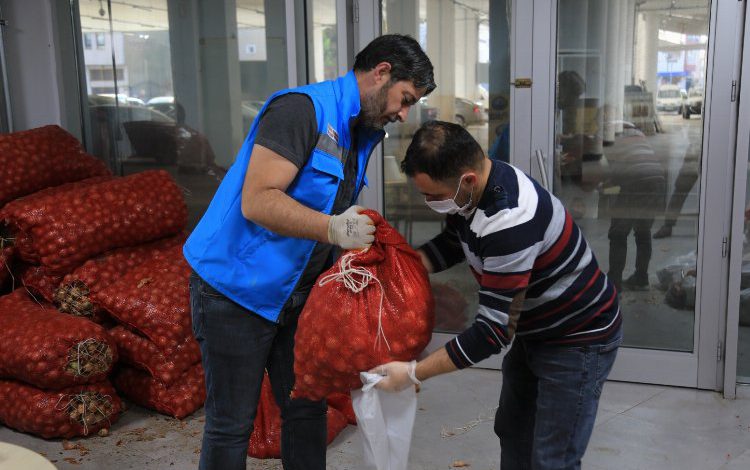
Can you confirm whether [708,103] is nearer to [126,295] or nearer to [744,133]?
[744,133]

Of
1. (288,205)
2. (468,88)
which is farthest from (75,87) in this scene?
(288,205)

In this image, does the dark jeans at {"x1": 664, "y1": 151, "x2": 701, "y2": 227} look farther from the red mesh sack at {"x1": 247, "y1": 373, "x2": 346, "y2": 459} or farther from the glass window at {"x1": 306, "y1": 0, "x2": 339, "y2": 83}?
the red mesh sack at {"x1": 247, "y1": 373, "x2": 346, "y2": 459}

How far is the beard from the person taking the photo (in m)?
1.85

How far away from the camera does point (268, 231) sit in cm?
182

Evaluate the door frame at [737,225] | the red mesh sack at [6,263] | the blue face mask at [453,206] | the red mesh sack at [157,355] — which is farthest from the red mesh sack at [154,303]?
the door frame at [737,225]

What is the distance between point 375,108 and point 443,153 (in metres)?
0.36

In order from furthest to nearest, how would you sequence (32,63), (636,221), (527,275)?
(32,63) < (636,221) < (527,275)

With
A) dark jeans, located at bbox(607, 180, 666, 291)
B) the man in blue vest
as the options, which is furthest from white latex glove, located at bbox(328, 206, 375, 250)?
dark jeans, located at bbox(607, 180, 666, 291)

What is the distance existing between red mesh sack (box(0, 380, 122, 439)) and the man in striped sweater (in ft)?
5.42

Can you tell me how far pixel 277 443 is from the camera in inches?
108

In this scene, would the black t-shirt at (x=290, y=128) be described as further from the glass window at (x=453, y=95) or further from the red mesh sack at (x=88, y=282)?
the glass window at (x=453, y=95)

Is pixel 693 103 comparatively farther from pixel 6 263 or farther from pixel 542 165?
pixel 6 263

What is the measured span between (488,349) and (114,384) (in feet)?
7.08

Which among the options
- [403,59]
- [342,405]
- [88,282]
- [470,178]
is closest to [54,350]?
[88,282]
